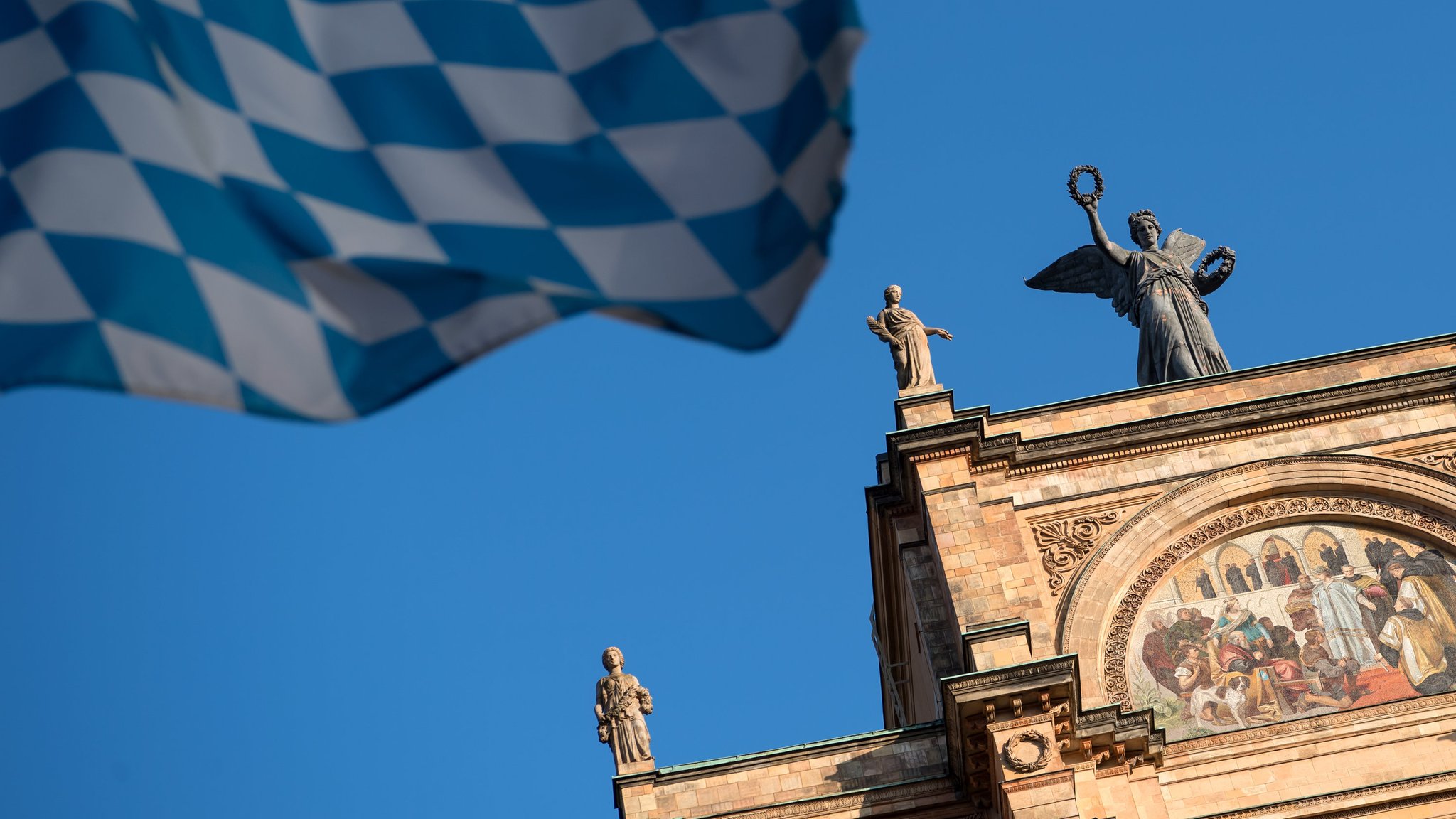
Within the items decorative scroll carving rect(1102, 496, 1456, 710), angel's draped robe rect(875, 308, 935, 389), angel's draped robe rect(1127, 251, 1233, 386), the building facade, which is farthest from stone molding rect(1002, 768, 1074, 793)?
angel's draped robe rect(1127, 251, 1233, 386)

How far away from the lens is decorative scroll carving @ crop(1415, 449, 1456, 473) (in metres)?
22.2

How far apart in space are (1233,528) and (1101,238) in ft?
21.0

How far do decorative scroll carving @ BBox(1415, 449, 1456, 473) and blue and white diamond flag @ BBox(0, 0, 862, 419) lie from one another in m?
17.6

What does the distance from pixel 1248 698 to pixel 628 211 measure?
15.7m

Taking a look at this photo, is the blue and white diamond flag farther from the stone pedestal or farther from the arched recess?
the stone pedestal

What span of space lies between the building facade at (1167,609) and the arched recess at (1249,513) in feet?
0.09

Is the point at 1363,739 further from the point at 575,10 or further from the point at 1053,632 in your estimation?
the point at 575,10

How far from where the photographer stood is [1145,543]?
856 inches

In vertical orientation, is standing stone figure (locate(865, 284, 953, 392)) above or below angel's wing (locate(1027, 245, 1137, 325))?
below

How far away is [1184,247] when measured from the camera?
27031 millimetres

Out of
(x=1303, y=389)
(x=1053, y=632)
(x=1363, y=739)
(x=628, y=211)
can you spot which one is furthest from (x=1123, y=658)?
(x=628, y=211)

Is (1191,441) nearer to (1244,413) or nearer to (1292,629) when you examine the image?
(1244,413)

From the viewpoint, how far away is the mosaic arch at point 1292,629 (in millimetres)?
20609

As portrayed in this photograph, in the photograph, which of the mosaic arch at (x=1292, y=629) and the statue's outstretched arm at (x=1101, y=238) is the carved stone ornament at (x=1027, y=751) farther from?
the statue's outstretched arm at (x=1101, y=238)
